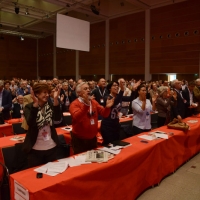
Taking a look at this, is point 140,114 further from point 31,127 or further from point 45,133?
point 31,127

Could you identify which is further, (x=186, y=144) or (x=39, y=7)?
(x=39, y=7)

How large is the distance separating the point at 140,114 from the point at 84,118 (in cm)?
118

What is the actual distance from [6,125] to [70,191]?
8.84 feet

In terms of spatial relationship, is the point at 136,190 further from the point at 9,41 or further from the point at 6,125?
the point at 9,41

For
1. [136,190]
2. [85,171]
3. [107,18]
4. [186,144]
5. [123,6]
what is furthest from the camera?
[107,18]

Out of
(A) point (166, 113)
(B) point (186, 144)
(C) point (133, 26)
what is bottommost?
(B) point (186, 144)

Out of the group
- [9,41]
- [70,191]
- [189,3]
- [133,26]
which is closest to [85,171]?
[70,191]

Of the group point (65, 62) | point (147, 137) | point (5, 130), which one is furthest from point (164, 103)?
point (65, 62)

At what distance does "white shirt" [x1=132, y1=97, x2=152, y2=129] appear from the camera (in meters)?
3.23

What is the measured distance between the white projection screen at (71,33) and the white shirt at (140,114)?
6399 mm

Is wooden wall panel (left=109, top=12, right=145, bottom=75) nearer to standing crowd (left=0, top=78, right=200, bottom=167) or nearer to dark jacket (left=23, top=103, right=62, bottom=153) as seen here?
standing crowd (left=0, top=78, right=200, bottom=167)

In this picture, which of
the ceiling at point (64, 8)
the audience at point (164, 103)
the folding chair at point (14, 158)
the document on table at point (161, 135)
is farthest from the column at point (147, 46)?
the folding chair at point (14, 158)

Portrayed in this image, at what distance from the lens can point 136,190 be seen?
2.44 metres

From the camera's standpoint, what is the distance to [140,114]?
10.7 feet
